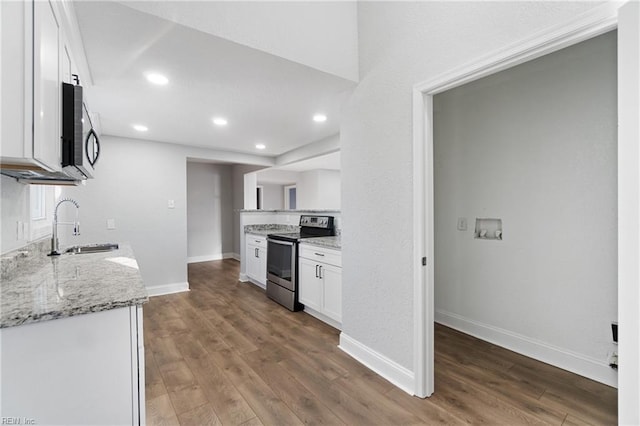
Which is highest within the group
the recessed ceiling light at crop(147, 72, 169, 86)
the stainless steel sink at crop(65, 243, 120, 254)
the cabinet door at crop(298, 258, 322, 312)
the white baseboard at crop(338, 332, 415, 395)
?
the recessed ceiling light at crop(147, 72, 169, 86)

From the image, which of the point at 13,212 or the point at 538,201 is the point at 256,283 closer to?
the point at 13,212

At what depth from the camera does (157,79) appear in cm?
226

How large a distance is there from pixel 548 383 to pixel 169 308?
147 inches

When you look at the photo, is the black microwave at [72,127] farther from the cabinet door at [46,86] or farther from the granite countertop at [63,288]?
the granite countertop at [63,288]

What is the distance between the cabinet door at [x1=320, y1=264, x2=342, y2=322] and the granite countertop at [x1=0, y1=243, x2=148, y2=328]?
1.72 m

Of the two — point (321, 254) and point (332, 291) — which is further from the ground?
point (321, 254)

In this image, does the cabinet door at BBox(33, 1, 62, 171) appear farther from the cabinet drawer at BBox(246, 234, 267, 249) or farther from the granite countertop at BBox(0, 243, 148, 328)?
the cabinet drawer at BBox(246, 234, 267, 249)

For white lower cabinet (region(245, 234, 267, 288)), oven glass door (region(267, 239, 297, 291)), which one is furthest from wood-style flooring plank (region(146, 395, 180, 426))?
white lower cabinet (region(245, 234, 267, 288))

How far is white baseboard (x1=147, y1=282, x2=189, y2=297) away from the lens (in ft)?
13.6

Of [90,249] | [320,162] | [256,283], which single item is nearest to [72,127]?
[90,249]

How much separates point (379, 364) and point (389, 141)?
1.61 meters

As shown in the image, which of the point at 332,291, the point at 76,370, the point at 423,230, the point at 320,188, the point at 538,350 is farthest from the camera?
the point at 320,188

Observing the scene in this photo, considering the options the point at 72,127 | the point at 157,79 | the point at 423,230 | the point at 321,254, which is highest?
the point at 157,79
